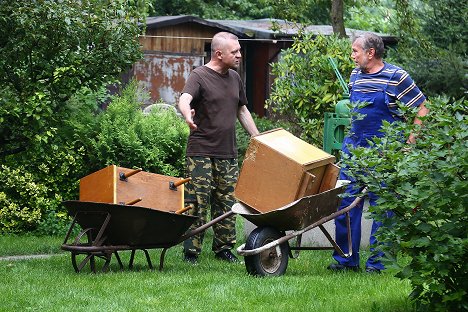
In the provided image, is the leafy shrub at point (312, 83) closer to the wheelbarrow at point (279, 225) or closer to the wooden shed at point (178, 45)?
the wheelbarrow at point (279, 225)

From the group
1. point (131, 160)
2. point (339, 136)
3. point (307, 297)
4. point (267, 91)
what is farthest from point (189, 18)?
point (307, 297)

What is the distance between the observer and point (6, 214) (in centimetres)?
1285

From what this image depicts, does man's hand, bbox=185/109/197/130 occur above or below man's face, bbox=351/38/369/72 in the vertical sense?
below

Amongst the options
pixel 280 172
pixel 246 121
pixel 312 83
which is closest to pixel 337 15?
pixel 312 83

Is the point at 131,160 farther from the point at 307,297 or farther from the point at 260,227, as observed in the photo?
the point at 307,297

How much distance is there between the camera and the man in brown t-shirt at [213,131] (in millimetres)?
9852

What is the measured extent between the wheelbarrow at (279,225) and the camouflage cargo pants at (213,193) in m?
0.90

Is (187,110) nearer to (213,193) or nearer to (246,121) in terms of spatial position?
(246,121)

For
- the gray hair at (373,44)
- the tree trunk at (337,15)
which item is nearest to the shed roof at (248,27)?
the tree trunk at (337,15)

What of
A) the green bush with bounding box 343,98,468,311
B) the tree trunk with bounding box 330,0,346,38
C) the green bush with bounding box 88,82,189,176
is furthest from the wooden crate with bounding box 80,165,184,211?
the tree trunk with bounding box 330,0,346,38

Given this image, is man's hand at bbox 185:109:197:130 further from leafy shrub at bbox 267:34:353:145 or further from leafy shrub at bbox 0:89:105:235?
leafy shrub at bbox 267:34:353:145

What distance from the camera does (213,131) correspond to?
988 cm

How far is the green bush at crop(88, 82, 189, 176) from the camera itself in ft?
42.4

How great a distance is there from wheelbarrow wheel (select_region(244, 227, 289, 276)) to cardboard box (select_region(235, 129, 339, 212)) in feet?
0.72
